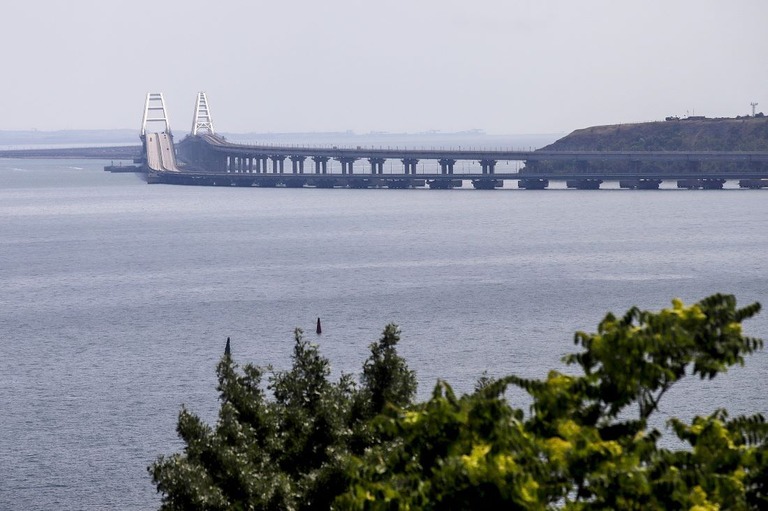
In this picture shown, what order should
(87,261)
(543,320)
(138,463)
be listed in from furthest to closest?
(87,261) < (543,320) < (138,463)

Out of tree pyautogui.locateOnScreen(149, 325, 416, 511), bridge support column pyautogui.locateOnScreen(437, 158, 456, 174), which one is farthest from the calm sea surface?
bridge support column pyautogui.locateOnScreen(437, 158, 456, 174)

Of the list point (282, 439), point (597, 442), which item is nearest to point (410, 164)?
point (282, 439)

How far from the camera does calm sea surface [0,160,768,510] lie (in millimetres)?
39625

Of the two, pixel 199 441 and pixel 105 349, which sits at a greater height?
pixel 199 441

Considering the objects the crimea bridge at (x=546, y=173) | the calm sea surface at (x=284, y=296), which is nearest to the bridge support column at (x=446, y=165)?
the crimea bridge at (x=546, y=173)

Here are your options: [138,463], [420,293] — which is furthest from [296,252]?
[138,463]

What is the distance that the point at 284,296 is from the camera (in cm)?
7006

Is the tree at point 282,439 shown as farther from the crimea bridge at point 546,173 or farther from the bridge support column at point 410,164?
the bridge support column at point 410,164

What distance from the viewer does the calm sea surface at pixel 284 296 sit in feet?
130

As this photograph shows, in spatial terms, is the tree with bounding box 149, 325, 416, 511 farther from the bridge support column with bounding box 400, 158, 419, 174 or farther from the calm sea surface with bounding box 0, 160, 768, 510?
the bridge support column with bounding box 400, 158, 419, 174

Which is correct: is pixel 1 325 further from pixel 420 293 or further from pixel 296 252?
pixel 296 252

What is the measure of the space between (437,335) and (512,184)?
137856 mm

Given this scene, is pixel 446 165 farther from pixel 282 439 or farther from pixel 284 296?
pixel 282 439

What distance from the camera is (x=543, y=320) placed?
59.3 m
